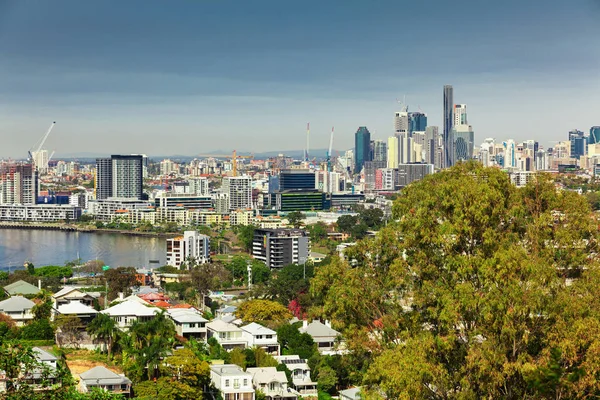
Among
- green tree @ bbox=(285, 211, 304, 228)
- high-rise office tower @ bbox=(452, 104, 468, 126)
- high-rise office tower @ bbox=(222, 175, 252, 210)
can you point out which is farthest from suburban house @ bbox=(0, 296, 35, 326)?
high-rise office tower @ bbox=(452, 104, 468, 126)

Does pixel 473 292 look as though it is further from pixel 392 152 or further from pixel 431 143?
pixel 431 143

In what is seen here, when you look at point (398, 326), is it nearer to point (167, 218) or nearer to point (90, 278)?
point (90, 278)

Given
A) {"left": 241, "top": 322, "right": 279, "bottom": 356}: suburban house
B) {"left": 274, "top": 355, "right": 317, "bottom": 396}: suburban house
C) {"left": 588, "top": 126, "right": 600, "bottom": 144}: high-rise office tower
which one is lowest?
{"left": 274, "top": 355, "right": 317, "bottom": 396}: suburban house

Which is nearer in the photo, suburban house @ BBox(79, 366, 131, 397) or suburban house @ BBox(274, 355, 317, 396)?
suburban house @ BBox(79, 366, 131, 397)

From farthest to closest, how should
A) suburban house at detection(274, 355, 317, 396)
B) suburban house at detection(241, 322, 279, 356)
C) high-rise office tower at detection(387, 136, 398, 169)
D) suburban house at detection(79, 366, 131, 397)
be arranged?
high-rise office tower at detection(387, 136, 398, 169) < suburban house at detection(241, 322, 279, 356) < suburban house at detection(274, 355, 317, 396) < suburban house at detection(79, 366, 131, 397)

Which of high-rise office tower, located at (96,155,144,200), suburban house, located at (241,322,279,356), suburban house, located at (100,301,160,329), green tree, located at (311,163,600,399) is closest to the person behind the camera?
green tree, located at (311,163,600,399)

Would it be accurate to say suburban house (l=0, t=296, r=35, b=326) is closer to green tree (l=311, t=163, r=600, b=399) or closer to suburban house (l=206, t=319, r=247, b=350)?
suburban house (l=206, t=319, r=247, b=350)

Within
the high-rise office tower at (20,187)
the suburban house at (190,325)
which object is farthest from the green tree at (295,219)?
the suburban house at (190,325)
